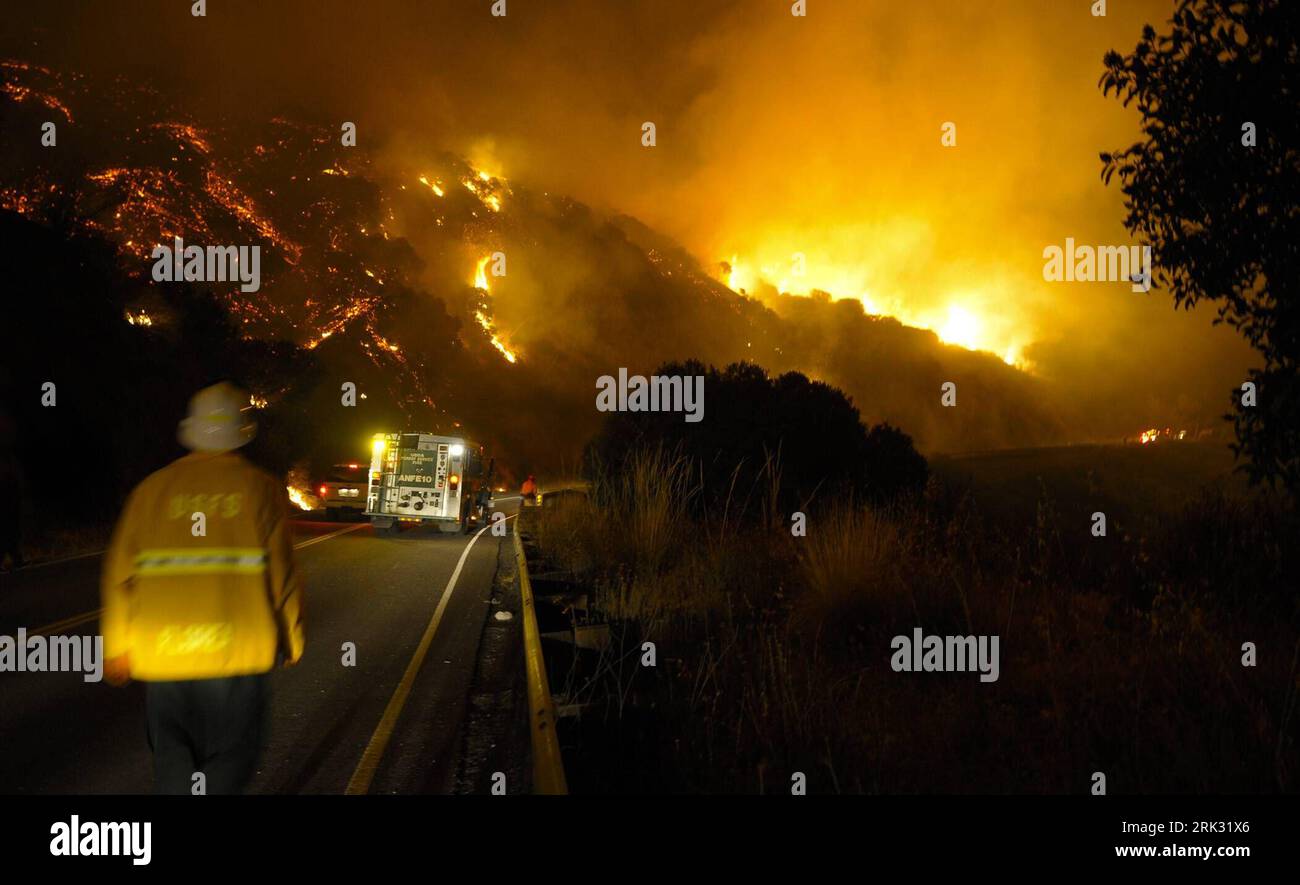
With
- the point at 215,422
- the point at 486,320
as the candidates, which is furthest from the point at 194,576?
the point at 486,320

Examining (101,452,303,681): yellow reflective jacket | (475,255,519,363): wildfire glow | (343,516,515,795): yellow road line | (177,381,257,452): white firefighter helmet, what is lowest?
(343,516,515,795): yellow road line

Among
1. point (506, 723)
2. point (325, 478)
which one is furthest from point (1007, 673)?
point (325, 478)

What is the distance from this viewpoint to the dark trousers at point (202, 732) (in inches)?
140

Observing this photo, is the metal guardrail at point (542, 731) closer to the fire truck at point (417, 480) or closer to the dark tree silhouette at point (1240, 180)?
the dark tree silhouette at point (1240, 180)

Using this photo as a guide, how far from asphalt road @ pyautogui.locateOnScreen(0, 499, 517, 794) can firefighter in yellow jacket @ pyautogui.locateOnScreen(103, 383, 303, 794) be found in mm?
1507

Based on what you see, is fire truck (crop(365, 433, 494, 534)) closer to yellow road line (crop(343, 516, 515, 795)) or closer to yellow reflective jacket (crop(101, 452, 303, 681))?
yellow road line (crop(343, 516, 515, 795))

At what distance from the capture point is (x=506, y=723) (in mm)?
6520

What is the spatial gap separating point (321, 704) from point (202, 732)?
349 centimetres

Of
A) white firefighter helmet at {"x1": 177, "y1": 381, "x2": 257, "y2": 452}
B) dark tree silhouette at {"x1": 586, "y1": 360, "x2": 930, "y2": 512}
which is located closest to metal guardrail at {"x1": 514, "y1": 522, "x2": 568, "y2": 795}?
white firefighter helmet at {"x1": 177, "y1": 381, "x2": 257, "y2": 452}

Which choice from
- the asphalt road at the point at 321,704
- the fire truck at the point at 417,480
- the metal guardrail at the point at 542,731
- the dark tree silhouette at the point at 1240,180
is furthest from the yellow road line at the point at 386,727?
the fire truck at the point at 417,480

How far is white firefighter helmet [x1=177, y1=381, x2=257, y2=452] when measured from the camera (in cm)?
365

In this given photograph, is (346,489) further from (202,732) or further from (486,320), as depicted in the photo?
(486,320)

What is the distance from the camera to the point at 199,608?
11.7 feet

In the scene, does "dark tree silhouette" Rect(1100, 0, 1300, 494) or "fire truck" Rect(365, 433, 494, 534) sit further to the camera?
"fire truck" Rect(365, 433, 494, 534)
